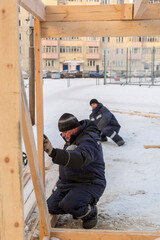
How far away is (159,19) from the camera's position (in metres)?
3.17

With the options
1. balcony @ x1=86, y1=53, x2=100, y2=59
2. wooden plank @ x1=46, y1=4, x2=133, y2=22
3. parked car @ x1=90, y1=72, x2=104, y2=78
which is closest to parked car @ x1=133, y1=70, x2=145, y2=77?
parked car @ x1=90, y1=72, x2=104, y2=78

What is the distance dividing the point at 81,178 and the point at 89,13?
1619 millimetres

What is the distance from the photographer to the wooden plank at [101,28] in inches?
122

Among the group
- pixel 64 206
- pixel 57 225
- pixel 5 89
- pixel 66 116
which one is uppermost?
pixel 5 89

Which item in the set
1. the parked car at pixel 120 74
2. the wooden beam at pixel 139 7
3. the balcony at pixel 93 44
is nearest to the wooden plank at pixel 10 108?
the wooden beam at pixel 139 7

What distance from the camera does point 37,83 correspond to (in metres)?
2.93

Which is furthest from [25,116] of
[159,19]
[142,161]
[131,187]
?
[142,161]

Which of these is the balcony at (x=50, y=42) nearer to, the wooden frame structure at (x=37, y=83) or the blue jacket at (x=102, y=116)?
the blue jacket at (x=102, y=116)

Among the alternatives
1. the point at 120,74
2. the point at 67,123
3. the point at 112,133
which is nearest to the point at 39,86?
the point at 67,123

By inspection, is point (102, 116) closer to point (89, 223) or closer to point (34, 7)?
point (89, 223)

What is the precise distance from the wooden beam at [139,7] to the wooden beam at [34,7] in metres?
0.86

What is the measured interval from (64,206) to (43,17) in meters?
1.81

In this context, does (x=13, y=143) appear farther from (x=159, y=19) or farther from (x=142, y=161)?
(x=142, y=161)

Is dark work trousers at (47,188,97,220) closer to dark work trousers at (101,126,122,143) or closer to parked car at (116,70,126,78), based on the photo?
dark work trousers at (101,126,122,143)
